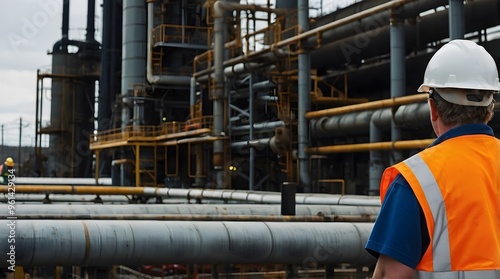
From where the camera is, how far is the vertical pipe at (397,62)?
53.1 feet

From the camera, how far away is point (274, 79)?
72.9 feet

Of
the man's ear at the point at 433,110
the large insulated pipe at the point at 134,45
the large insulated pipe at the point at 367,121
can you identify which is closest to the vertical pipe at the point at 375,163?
the large insulated pipe at the point at 367,121

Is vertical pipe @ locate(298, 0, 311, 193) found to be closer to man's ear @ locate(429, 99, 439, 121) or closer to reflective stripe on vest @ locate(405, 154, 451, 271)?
man's ear @ locate(429, 99, 439, 121)

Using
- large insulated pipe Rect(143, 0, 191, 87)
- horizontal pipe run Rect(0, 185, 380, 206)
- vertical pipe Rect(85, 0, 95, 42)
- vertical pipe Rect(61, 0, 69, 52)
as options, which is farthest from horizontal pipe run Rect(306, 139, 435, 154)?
vertical pipe Rect(61, 0, 69, 52)

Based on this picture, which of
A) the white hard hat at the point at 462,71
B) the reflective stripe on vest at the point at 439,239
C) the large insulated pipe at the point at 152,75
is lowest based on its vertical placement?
the reflective stripe on vest at the point at 439,239

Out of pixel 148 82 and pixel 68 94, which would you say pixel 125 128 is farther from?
pixel 68 94

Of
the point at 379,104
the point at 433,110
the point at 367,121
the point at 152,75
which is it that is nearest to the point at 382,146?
the point at 379,104

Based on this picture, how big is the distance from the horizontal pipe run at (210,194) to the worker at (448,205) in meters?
9.23

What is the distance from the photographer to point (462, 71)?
1961 millimetres

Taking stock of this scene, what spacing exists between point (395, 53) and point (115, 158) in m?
16.4

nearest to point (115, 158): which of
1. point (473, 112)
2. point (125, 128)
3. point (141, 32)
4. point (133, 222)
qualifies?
point (125, 128)

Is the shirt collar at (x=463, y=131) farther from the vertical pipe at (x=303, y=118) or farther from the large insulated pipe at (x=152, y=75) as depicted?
the large insulated pipe at (x=152, y=75)

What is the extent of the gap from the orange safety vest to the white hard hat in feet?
0.61

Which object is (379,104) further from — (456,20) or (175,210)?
(175,210)
